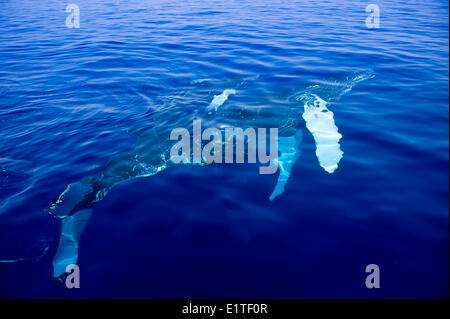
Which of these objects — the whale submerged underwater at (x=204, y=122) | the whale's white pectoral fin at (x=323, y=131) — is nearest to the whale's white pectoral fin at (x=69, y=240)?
the whale submerged underwater at (x=204, y=122)

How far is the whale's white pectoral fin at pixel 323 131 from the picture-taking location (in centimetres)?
676

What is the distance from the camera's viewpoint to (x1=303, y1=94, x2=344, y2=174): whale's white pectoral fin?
676 cm

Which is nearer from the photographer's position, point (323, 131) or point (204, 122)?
point (323, 131)

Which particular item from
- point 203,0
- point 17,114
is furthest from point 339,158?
point 203,0

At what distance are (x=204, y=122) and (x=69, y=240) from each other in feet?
16.0

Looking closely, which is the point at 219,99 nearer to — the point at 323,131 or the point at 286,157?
the point at 323,131

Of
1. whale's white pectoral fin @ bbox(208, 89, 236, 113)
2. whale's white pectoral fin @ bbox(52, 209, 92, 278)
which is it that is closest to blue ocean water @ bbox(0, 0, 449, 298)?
whale's white pectoral fin @ bbox(52, 209, 92, 278)

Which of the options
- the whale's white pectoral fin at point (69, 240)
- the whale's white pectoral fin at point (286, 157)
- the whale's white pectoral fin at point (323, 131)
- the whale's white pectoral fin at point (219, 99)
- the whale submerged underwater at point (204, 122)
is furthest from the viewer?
the whale's white pectoral fin at point (219, 99)

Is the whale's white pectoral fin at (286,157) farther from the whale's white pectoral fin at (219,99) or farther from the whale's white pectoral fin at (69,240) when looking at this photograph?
the whale's white pectoral fin at (69,240)

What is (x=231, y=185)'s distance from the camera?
20.5ft

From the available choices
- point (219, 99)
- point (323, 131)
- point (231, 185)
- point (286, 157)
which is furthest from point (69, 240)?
point (219, 99)

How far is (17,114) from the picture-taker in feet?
31.1
